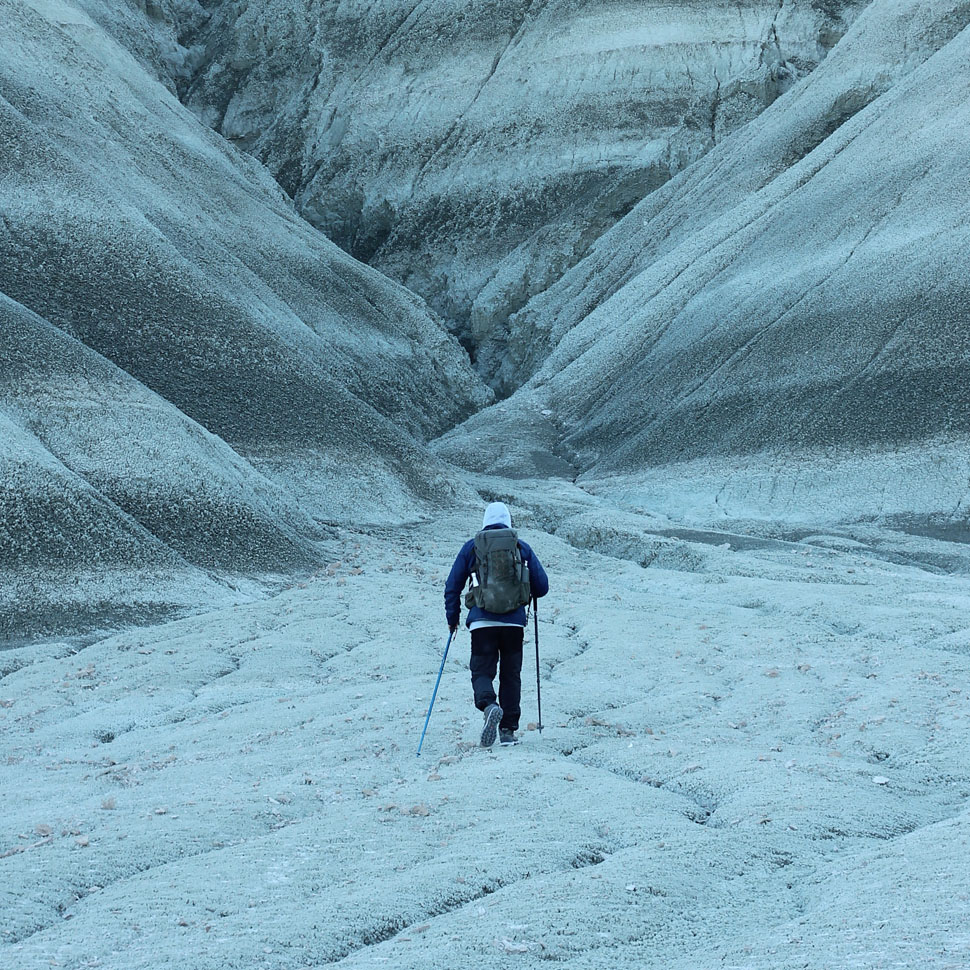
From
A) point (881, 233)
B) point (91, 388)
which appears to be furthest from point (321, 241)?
point (91, 388)

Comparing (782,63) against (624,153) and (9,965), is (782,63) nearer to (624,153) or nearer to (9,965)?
(624,153)

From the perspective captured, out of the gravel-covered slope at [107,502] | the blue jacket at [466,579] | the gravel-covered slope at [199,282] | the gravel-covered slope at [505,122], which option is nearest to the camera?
the blue jacket at [466,579]

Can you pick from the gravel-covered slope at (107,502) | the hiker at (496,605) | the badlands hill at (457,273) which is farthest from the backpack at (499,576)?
the badlands hill at (457,273)

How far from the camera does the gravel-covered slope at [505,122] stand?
202ft

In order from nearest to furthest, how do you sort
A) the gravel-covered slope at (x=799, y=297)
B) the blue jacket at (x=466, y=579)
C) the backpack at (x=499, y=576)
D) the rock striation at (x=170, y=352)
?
the backpack at (x=499, y=576) < the blue jacket at (x=466, y=579) < the rock striation at (x=170, y=352) < the gravel-covered slope at (x=799, y=297)

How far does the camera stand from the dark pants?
8.97 metres

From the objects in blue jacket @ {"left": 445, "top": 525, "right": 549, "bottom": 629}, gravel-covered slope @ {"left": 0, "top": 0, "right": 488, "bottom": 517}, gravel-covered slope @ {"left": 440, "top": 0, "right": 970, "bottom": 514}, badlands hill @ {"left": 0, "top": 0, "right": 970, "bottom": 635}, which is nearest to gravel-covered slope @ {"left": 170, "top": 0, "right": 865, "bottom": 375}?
badlands hill @ {"left": 0, "top": 0, "right": 970, "bottom": 635}

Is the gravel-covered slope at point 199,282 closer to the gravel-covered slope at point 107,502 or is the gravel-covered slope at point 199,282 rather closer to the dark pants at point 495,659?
the gravel-covered slope at point 107,502

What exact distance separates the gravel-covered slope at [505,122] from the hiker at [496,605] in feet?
159

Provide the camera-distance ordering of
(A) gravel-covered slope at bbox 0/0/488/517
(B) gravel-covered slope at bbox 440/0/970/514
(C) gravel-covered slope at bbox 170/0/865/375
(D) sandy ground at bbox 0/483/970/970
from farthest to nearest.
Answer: (C) gravel-covered slope at bbox 170/0/865/375
(B) gravel-covered slope at bbox 440/0/970/514
(A) gravel-covered slope at bbox 0/0/488/517
(D) sandy ground at bbox 0/483/970/970

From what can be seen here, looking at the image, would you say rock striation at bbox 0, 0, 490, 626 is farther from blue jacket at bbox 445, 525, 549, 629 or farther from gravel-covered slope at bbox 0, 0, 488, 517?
blue jacket at bbox 445, 525, 549, 629

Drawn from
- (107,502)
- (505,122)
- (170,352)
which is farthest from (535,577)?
(505,122)

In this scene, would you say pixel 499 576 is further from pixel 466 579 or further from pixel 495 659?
pixel 495 659

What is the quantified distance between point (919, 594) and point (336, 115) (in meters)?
58.9
